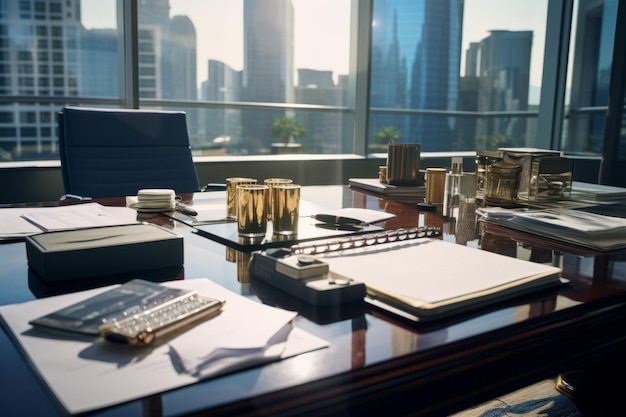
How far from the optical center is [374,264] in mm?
795

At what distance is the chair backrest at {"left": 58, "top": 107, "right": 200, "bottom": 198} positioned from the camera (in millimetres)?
2043

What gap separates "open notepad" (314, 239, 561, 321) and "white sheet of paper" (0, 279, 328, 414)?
0.14m

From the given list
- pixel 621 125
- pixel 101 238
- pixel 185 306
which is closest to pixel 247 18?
pixel 621 125

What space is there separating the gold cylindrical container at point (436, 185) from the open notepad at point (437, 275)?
0.55m

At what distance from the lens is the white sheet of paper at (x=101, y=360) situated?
1.42 feet

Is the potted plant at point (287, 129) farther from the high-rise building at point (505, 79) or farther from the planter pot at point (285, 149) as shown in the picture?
the high-rise building at point (505, 79)

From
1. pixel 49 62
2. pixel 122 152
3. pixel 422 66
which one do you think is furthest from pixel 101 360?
pixel 422 66

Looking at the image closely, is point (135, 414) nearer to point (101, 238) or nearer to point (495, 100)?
point (101, 238)

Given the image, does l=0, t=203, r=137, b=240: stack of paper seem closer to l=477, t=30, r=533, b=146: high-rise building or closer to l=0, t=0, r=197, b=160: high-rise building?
l=0, t=0, r=197, b=160: high-rise building

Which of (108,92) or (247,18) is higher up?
(247,18)

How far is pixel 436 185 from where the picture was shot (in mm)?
1464

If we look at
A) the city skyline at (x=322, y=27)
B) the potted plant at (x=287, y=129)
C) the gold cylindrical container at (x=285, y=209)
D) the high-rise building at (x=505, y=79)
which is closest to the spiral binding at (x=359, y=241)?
the gold cylindrical container at (x=285, y=209)

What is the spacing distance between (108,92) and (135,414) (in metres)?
3.44

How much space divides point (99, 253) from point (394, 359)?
Result: 1.51ft
